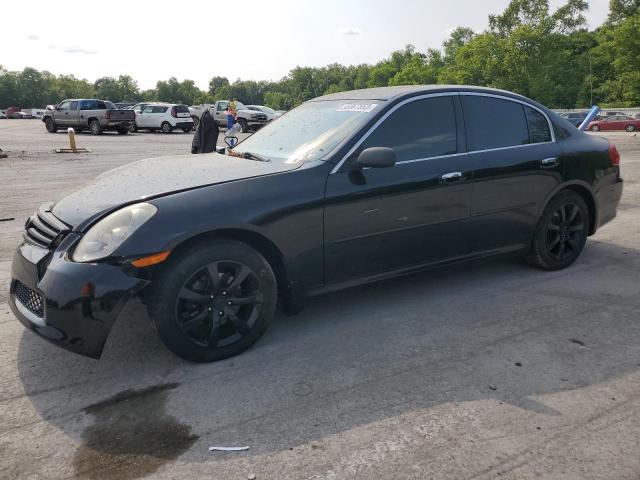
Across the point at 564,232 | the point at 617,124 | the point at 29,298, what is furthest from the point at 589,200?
the point at 617,124

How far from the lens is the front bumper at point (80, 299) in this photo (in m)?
2.92

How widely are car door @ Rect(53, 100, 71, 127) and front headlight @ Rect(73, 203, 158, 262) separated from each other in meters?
27.9

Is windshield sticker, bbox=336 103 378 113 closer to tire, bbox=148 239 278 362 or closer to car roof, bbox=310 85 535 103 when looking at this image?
car roof, bbox=310 85 535 103

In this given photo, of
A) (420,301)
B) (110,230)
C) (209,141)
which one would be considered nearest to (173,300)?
(110,230)

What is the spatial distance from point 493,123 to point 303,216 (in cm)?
204

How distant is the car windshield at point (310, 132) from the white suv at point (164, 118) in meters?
27.3

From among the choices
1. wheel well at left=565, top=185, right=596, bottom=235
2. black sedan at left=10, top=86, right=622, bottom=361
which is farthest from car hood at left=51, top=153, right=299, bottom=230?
wheel well at left=565, top=185, right=596, bottom=235

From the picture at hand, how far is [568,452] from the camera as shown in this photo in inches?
97.7

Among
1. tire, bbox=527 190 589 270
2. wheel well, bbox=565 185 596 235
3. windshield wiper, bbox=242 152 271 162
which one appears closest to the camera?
windshield wiper, bbox=242 152 271 162

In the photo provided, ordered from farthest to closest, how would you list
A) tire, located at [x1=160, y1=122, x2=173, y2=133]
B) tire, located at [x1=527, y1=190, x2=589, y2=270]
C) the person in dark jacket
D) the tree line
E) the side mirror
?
the tree line, tire, located at [x1=160, y1=122, x2=173, y2=133], the person in dark jacket, tire, located at [x1=527, y1=190, x2=589, y2=270], the side mirror

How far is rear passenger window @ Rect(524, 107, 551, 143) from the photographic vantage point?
4785 mm

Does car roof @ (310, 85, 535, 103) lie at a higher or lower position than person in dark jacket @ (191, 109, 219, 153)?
higher

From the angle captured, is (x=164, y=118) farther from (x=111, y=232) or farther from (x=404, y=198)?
(x=111, y=232)

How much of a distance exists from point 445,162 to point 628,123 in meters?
40.8
